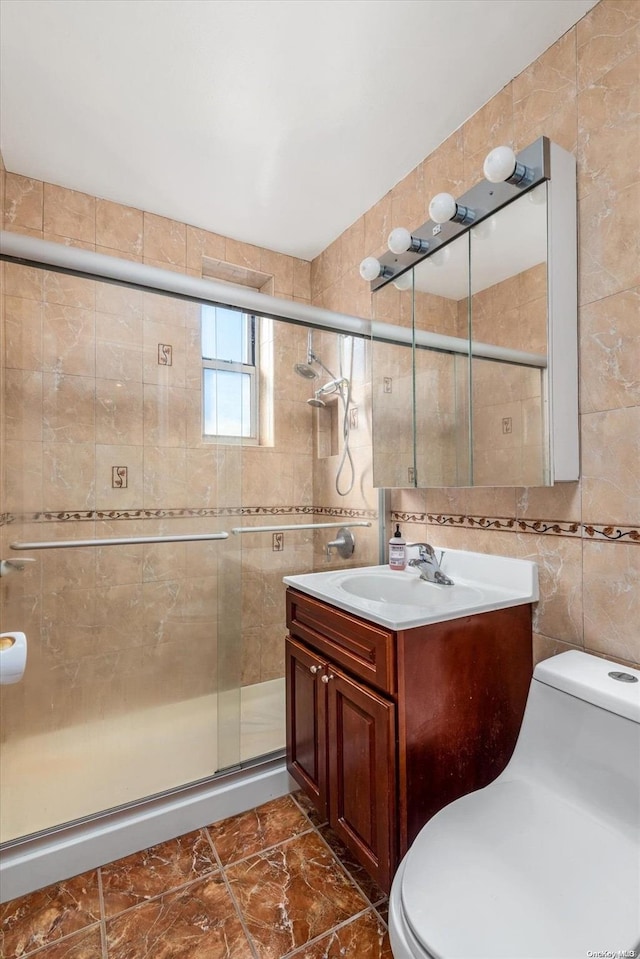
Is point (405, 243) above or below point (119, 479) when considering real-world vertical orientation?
above

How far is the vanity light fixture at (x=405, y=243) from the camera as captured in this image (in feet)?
5.47

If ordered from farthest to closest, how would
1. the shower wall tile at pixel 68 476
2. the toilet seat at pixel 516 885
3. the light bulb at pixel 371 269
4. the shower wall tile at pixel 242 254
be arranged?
the shower wall tile at pixel 242 254
the light bulb at pixel 371 269
the shower wall tile at pixel 68 476
the toilet seat at pixel 516 885

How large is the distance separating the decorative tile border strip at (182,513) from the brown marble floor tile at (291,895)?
1.15 metres

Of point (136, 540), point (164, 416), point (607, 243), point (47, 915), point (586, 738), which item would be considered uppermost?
point (607, 243)

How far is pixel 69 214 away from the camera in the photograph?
2.06 meters

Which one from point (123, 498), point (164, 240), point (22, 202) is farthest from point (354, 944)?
point (22, 202)

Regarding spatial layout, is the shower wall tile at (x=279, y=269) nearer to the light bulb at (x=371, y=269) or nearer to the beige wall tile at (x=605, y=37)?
the light bulb at (x=371, y=269)

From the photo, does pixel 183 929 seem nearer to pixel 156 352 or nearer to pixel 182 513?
pixel 182 513

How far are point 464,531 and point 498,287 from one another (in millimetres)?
827

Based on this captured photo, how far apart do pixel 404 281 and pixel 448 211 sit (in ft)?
1.25

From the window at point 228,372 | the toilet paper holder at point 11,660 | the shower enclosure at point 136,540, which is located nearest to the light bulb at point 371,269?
the shower enclosure at point 136,540

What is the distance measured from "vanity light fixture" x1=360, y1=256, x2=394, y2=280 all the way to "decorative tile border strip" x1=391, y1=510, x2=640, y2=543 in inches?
38.7

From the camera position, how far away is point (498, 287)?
1.45 meters

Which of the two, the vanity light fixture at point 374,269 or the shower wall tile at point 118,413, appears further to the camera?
the vanity light fixture at point 374,269
